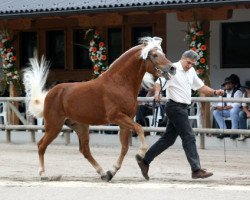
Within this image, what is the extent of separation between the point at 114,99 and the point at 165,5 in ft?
20.7

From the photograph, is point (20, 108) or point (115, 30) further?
point (115, 30)

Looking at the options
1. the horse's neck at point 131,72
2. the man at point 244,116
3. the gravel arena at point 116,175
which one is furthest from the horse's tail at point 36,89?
the man at point 244,116

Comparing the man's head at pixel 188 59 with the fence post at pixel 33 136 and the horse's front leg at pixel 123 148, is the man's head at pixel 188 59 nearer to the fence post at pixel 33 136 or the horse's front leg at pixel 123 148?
the horse's front leg at pixel 123 148

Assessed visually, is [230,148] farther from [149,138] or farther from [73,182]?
[73,182]

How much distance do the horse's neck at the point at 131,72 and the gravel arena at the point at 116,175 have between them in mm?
1365

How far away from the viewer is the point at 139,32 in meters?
22.0

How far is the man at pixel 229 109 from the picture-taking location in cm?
1706

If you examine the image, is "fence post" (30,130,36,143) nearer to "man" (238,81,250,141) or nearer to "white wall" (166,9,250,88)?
"white wall" (166,9,250,88)

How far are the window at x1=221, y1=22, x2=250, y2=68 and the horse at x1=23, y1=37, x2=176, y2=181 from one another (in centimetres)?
803

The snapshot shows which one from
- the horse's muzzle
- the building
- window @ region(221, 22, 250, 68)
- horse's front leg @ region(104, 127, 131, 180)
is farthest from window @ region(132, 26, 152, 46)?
the horse's muzzle

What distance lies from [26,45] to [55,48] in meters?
0.93

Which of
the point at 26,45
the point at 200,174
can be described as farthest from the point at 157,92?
the point at 26,45

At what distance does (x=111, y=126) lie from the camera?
59.7ft

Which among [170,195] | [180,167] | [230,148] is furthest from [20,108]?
[170,195]
